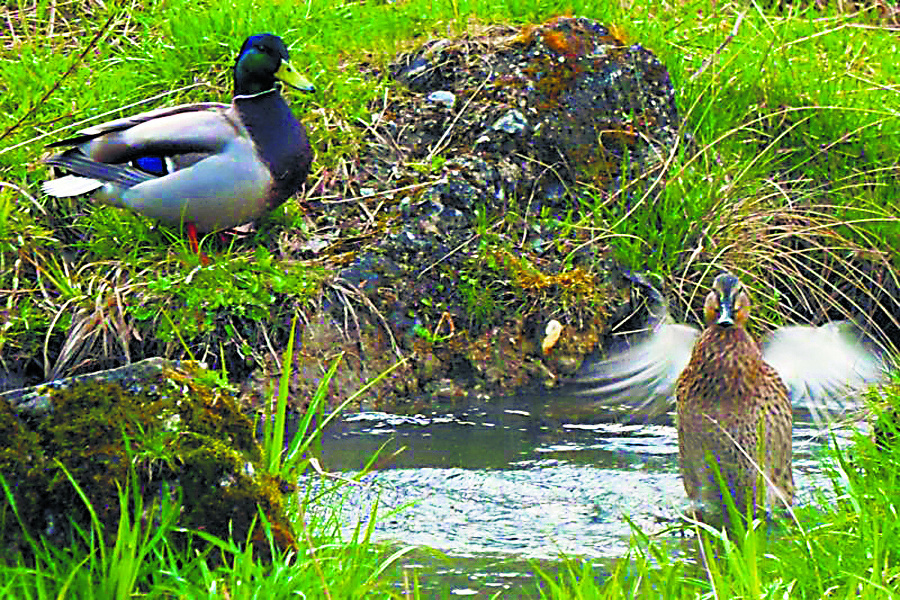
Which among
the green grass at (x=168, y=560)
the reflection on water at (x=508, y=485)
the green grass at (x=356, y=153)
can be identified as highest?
the green grass at (x=356, y=153)

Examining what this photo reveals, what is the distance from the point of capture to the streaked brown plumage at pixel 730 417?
4.06 m

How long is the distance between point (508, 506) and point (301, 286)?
1.48 meters

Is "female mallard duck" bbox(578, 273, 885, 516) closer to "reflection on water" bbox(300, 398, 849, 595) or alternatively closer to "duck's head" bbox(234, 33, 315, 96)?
"reflection on water" bbox(300, 398, 849, 595)

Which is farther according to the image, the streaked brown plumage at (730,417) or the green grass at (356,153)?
the green grass at (356,153)

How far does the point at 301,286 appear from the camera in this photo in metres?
5.34

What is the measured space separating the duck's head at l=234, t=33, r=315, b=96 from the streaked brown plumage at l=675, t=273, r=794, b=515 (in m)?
2.05

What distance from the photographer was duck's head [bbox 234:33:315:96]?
5.36 metres

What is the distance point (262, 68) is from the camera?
211 inches

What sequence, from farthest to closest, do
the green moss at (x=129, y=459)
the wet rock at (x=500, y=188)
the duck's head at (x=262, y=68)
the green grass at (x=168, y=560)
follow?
the wet rock at (x=500, y=188), the duck's head at (x=262, y=68), the green moss at (x=129, y=459), the green grass at (x=168, y=560)

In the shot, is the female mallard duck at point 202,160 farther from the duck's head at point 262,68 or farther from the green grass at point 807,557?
the green grass at point 807,557

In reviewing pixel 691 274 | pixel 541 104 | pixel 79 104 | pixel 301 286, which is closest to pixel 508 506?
pixel 301 286

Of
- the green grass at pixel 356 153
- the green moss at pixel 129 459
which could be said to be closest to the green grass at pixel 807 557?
the green grass at pixel 356 153

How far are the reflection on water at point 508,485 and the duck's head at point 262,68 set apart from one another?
1328 mm

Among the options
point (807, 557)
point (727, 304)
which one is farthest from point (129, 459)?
point (727, 304)
